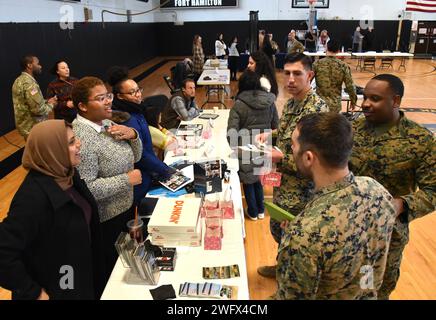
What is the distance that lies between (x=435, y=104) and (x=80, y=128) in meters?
9.69

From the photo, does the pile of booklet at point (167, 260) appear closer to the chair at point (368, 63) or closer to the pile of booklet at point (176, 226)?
the pile of booklet at point (176, 226)

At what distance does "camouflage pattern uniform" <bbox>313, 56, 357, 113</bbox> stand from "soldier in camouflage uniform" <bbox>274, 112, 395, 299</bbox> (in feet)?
14.3

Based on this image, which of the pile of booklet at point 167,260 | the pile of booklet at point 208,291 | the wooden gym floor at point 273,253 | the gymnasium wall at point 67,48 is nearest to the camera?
the pile of booklet at point 208,291

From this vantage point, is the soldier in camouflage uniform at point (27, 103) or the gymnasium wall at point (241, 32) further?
the gymnasium wall at point (241, 32)

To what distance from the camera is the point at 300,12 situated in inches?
736

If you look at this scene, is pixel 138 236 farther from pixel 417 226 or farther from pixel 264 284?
pixel 417 226

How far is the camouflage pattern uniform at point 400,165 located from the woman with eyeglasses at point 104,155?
139 centimetres

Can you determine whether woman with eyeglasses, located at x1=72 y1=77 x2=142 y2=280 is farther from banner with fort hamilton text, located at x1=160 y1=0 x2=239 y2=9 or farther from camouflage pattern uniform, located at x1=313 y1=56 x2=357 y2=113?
banner with fort hamilton text, located at x1=160 y1=0 x2=239 y2=9

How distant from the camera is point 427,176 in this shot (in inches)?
77.2

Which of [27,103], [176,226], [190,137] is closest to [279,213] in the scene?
[176,226]

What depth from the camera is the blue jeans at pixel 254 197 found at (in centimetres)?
409

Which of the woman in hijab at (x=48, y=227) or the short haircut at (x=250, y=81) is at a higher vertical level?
the short haircut at (x=250, y=81)

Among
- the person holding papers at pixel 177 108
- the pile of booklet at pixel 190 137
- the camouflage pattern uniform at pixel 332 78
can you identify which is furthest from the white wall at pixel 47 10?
the camouflage pattern uniform at pixel 332 78
